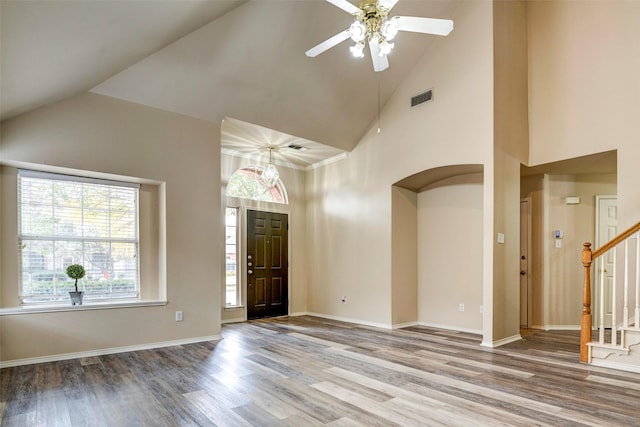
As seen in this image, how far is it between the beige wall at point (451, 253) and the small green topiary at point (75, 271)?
482 centimetres

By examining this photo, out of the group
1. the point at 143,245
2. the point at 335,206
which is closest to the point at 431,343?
the point at 335,206

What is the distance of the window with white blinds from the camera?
399 cm

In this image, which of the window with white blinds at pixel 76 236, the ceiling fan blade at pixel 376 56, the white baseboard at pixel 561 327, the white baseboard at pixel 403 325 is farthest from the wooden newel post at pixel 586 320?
the window with white blinds at pixel 76 236

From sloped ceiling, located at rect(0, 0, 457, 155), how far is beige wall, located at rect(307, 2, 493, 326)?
367 millimetres

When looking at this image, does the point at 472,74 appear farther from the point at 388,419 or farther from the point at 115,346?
the point at 115,346

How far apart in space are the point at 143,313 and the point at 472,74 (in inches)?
203

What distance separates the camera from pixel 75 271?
4.07 metres

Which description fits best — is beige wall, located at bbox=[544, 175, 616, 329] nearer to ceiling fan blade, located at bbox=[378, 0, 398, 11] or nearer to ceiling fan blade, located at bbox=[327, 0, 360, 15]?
ceiling fan blade, located at bbox=[378, 0, 398, 11]

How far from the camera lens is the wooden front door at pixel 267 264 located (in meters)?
6.64

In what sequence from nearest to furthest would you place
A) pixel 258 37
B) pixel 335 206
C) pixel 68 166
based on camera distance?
pixel 68 166 < pixel 258 37 < pixel 335 206

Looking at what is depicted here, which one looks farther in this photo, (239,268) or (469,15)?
(239,268)

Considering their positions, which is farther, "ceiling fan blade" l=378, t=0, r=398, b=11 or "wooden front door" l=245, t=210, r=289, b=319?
"wooden front door" l=245, t=210, r=289, b=319

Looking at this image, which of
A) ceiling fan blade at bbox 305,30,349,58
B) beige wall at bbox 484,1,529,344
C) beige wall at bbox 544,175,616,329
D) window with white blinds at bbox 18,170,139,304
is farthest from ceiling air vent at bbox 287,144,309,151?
beige wall at bbox 544,175,616,329

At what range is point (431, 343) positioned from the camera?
480 cm
